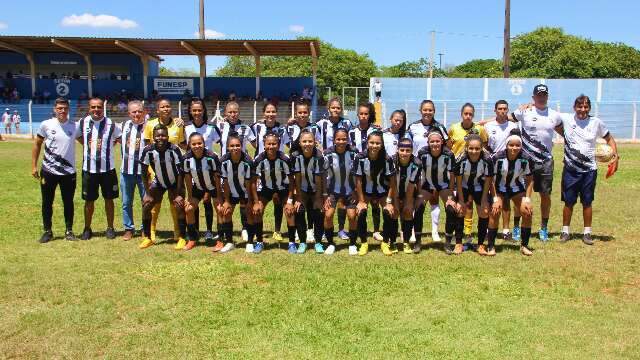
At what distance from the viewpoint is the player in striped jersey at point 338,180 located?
23.3ft

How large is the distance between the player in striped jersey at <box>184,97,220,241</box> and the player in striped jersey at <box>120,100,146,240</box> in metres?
0.67

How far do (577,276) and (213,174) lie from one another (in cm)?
450

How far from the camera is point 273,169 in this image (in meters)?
7.25

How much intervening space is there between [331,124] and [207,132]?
172cm

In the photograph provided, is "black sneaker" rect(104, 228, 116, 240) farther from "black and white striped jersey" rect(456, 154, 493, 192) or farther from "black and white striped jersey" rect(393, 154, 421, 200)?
"black and white striped jersey" rect(456, 154, 493, 192)

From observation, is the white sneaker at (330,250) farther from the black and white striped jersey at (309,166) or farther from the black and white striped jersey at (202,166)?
the black and white striped jersey at (202,166)

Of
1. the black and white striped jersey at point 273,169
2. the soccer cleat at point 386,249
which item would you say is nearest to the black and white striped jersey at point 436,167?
the soccer cleat at point 386,249

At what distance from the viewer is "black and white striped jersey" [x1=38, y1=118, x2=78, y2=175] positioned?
304 inches

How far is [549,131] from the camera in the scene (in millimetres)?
7746

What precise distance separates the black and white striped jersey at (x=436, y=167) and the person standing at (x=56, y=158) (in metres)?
4.78

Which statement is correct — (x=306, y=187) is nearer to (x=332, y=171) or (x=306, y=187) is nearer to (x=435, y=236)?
(x=332, y=171)

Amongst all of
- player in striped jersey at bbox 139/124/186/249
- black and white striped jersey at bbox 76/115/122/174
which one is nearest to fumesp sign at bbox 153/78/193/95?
black and white striped jersey at bbox 76/115/122/174

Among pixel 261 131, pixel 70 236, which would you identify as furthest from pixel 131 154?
pixel 261 131

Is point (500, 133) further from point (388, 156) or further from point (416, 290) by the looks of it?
point (416, 290)
